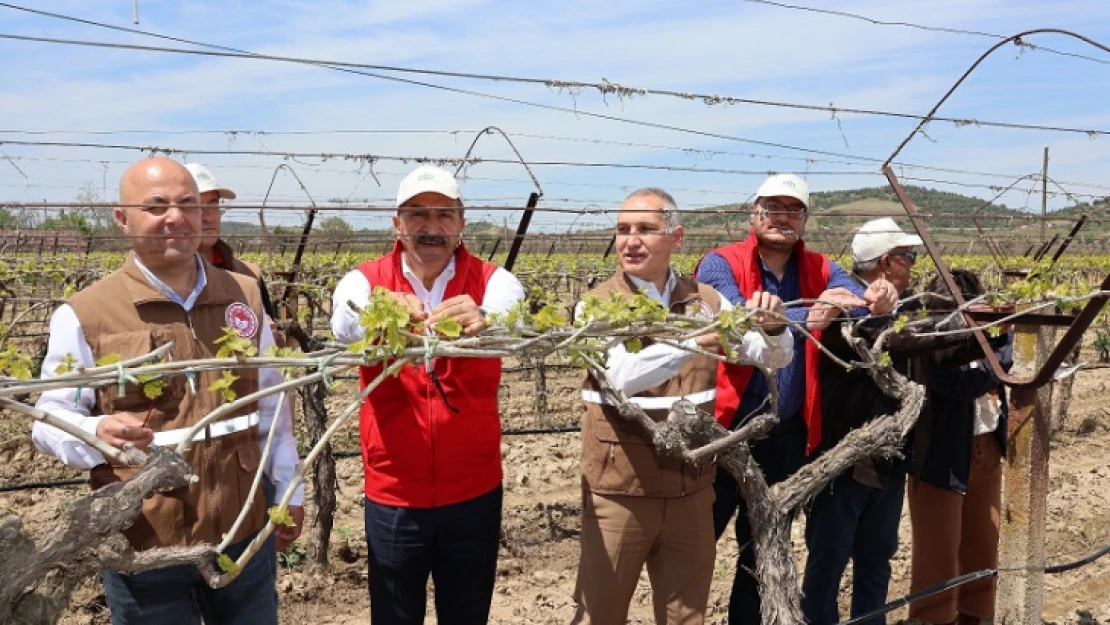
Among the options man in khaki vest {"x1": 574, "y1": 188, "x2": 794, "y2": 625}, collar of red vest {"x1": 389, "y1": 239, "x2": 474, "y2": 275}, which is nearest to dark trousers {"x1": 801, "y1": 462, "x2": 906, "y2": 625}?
man in khaki vest {"x1": 574, "y1": 188, "x2": 794, "y2": 625}

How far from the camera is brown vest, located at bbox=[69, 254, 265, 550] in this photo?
6.85 ft

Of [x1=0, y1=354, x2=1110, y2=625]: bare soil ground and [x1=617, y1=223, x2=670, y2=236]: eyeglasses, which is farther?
[x1=0, y1=354, x2=1110, y2=625]: bare soil ground

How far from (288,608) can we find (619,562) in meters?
2.29

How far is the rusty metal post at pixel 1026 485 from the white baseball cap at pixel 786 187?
3.51 ft

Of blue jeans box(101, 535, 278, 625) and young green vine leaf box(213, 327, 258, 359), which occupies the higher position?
young green vine leaf box(213, 327, 258, 359)

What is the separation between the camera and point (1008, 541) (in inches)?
133

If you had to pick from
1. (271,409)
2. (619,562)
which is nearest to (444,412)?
(271,409)

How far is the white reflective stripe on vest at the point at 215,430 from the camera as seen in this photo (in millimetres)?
2078

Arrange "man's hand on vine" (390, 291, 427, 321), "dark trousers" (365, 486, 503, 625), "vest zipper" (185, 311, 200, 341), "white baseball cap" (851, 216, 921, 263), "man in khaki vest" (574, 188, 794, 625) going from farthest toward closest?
"white baseball cap" (851, 216, 921, 263) → "man in khaki vest" (574, 188, 794, 625) → "dark trousers" (365, 486, 503, 625) → "vest zipper" (185, 311, 200, 341) → "man's hand on vine" (390, 291, 427, 321)

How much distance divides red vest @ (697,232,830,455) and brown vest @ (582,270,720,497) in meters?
0.25

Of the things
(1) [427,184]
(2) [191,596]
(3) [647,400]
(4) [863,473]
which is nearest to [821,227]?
(4) [863,473]

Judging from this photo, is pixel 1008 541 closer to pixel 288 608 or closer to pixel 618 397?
pixel 618 397

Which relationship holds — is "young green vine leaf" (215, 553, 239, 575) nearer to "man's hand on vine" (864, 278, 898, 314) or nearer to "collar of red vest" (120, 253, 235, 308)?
"collar of red vest" (120, 253, 235, 308)

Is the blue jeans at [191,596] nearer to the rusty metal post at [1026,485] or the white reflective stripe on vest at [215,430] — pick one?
the white reflective stripe on vest at [215,430]
